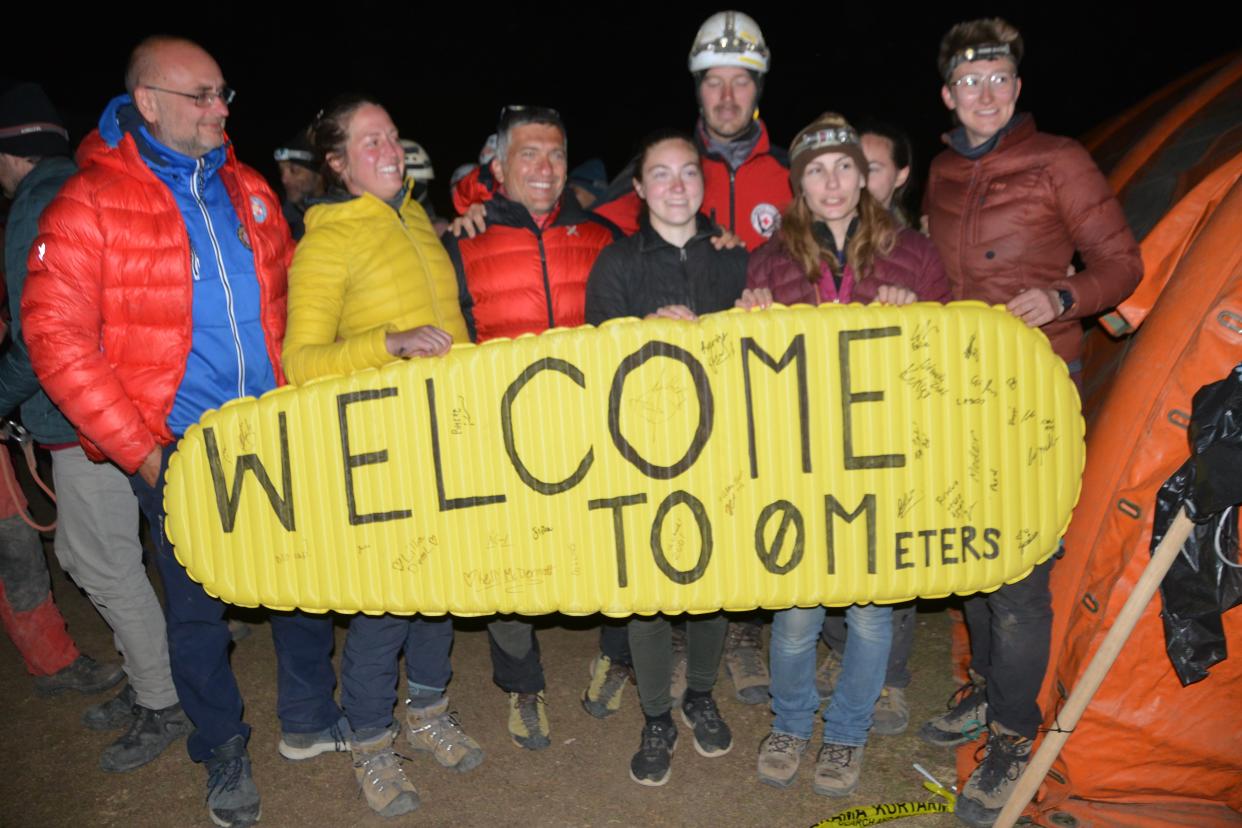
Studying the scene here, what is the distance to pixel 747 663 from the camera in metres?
3.81

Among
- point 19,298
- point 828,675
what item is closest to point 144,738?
point 19,298

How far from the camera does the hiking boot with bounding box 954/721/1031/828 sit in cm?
296

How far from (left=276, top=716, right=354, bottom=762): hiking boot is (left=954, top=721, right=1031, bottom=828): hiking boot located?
2.22m

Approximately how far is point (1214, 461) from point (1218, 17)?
58.8ft

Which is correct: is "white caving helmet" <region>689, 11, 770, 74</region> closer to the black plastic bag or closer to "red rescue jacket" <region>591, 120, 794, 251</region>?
"red rescue jacket" <region>591, 120, 794, 251</region>

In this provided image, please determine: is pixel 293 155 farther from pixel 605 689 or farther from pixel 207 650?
pixel 605 689

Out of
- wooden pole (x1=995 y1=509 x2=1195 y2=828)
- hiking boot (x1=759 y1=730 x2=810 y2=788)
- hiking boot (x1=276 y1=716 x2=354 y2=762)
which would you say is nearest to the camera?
wooden pole (x1=995 y1=509 x2=1195 y2=828)

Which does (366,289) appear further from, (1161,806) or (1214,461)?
(1161,806)

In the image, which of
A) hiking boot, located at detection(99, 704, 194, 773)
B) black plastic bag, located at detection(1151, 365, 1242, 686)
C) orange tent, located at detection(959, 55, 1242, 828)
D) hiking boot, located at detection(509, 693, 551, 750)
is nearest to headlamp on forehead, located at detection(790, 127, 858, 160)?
orange tent, located at detection(959, 55, 1242, 828)

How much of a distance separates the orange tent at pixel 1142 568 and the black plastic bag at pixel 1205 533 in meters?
0.10

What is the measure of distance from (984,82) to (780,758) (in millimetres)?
2389

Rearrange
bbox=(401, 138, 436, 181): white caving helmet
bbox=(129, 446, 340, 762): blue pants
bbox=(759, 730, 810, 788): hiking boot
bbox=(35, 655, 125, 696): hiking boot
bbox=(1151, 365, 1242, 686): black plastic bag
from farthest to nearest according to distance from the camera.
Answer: bbox=(401, 138, 436, 181): white caving helmet < bbox=(35, 655, 125, 696): hiking boot < bbox=(759, 730, 810, 788): hiking boot < bbox=(129, 446, 340, 762): blue pants < bbox=(1151, 365, 1242, 686): black plastic bag

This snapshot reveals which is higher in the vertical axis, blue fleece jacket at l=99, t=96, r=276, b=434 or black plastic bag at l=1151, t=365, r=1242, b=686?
blue fleece jacket at l=99, t=96, r=276, b=434

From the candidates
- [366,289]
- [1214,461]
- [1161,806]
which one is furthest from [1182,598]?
[366,289]
